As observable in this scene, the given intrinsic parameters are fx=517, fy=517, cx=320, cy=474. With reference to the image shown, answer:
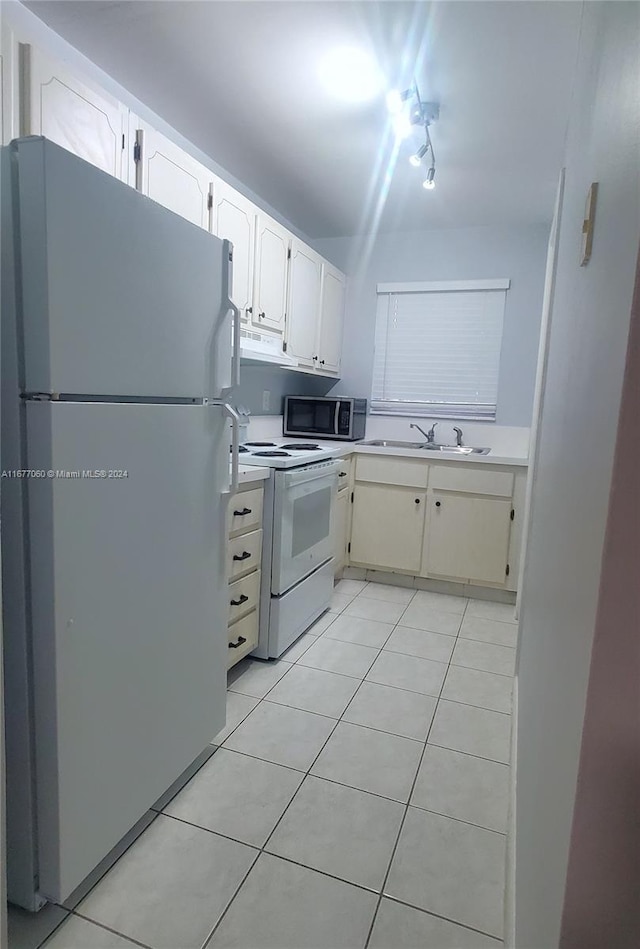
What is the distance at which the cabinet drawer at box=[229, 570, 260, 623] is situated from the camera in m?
2.09

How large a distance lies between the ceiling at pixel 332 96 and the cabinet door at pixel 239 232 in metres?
0.31

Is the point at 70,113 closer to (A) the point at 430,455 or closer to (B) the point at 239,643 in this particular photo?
(B) the point at 239,643

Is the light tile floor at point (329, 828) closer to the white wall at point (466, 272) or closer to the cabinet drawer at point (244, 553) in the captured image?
the cabinet drawer at point (244, 553)

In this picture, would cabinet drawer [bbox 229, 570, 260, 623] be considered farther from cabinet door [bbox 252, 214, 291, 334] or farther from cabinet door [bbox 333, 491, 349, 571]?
cabinet door [bbox 252, 214, 291, 334]

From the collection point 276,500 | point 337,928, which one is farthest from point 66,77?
point 337,928

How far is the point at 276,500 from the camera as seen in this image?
89.4 inches

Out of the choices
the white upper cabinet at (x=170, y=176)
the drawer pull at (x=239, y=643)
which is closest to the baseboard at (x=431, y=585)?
the drawer pull at (x=239, y=643)

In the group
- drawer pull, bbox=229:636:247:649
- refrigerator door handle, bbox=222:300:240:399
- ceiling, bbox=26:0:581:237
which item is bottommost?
drawer pull, bbox=229:636:247:649

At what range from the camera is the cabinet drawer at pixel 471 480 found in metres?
3.12

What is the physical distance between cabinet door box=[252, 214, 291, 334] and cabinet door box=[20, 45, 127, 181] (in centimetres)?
99

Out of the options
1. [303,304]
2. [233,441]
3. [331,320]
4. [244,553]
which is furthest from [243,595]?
[331,320]

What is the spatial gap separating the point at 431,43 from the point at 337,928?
2.61 metres

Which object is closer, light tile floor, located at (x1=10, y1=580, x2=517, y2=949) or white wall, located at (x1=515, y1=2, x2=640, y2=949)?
white wall, located at (x1=515, y1=2, x2=640, y2=949)

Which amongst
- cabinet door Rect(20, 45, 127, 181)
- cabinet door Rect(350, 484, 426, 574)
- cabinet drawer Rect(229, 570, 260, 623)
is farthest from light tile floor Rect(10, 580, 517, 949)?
cabinet door Rect(20, 45, 127, 181)
